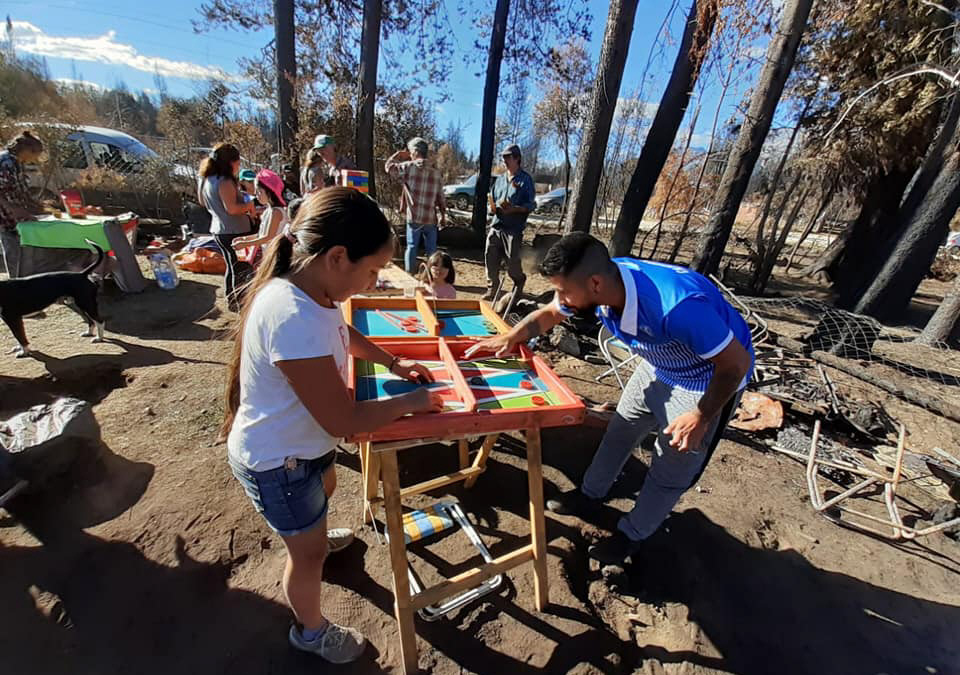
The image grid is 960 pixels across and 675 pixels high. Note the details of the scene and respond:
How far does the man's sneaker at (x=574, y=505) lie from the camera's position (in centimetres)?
265

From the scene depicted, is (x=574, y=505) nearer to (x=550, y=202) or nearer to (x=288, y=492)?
(x=288, y=492)

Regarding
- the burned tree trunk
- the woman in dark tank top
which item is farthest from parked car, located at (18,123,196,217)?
the burned tree trunk

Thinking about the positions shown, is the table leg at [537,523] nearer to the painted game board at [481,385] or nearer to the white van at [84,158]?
the painted game board at [481,385]

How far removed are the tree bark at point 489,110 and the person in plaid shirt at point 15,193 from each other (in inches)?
306

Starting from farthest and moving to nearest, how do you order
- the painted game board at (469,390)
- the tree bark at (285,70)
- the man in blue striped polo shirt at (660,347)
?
the tree bark at (285,70) < the man in blue striped polo shirt at (660,347) < the painted game board at (469,390)

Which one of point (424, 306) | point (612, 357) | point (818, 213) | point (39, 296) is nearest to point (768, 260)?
point (818, 213)

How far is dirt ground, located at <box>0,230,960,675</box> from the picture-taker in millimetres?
1850

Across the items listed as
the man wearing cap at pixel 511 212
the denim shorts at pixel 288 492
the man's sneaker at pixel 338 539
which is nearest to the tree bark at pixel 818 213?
the man wearing cap at pixel 511 212

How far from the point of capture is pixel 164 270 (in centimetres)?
565

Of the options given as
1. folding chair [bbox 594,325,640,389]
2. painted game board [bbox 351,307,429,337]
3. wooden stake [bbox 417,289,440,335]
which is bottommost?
folding chair [bbox 594,325,640,389]

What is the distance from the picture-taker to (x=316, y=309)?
3.75 feet

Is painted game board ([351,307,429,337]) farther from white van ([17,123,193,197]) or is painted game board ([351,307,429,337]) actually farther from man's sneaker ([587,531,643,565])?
white van ([17,123,193,197])

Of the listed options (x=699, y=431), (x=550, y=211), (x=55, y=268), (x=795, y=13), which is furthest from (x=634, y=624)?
(x=550, y=211)

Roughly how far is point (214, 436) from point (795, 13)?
24.8ft
